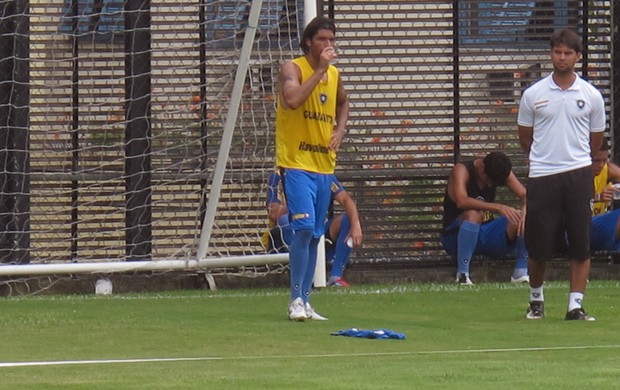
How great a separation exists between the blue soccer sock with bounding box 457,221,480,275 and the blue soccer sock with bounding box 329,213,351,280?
1.07 metres

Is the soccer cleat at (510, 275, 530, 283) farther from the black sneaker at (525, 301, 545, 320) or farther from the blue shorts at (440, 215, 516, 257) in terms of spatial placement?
the black sneaker at (525, 301, 545, 320)

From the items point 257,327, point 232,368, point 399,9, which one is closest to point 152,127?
point 399,9

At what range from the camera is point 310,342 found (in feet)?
31.6

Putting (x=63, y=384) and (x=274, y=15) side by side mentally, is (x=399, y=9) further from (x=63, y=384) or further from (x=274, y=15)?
(x=63, y=384)

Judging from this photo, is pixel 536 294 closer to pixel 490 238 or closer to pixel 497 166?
pixel 497 166

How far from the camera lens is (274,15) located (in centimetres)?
1433

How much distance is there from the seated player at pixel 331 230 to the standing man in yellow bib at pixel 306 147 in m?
2.88

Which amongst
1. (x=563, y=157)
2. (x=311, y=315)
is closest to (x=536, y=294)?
(x=563, y=157)

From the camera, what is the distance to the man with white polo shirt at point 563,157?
10.9 metres

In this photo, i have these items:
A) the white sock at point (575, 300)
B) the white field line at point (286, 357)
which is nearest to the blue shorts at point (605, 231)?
the white sock at point (575, 300)

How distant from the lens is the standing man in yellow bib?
10.8 m

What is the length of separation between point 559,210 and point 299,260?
178 centimetres

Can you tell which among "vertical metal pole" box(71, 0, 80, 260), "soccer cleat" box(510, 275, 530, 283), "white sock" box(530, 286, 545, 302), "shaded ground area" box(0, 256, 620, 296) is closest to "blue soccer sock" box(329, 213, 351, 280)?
"shaded ground area" box(0, 256, 620, 296)

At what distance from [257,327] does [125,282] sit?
14.6 feet
